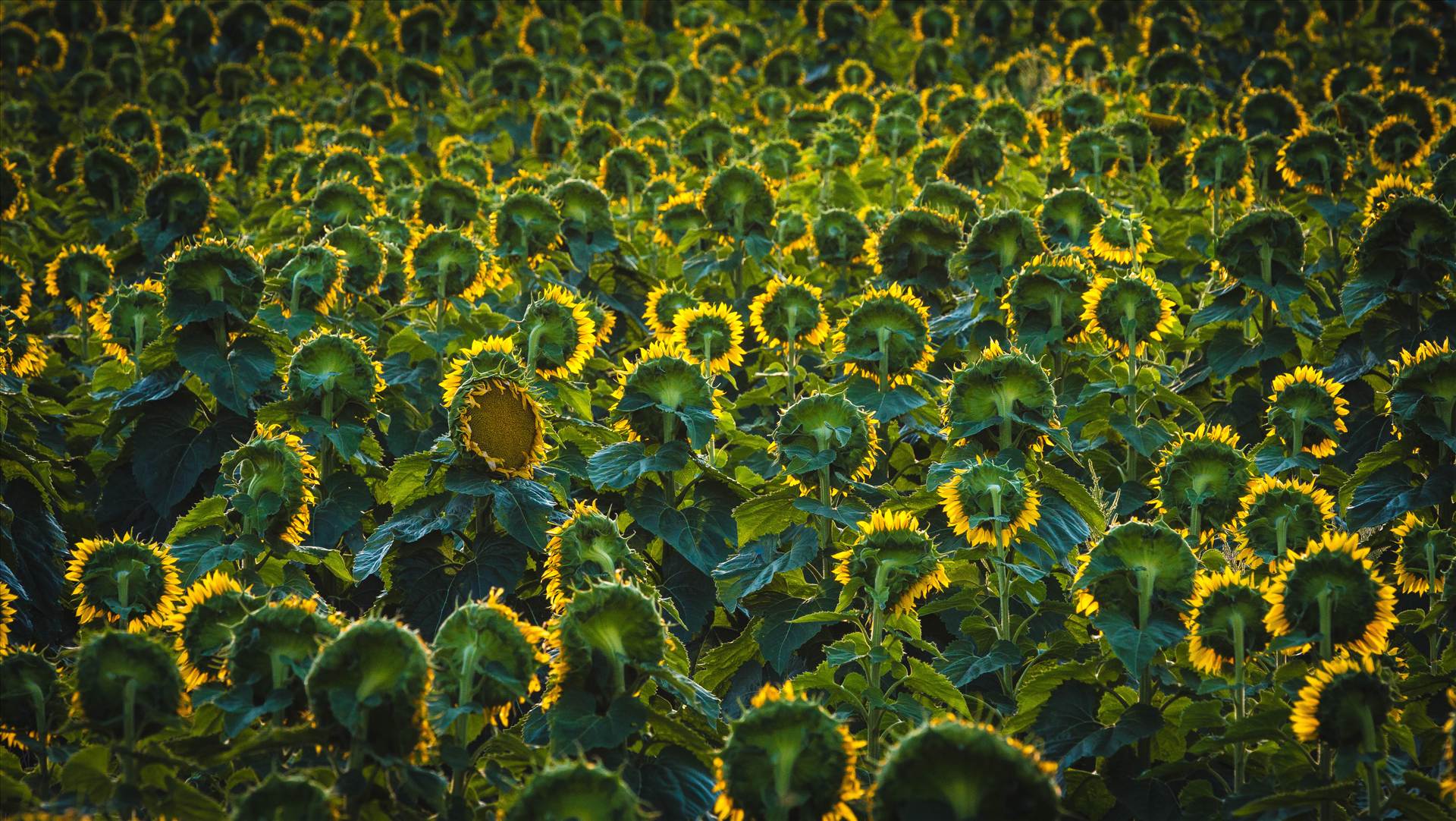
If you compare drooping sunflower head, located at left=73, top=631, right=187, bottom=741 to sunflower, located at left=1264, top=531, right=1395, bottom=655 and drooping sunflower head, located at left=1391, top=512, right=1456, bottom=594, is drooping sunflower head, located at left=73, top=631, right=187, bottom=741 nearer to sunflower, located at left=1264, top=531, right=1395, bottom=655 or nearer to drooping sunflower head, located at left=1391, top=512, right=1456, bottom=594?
sunflower, located at left=1264, top=531, right=1395, bottom=655

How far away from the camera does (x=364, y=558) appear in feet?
10.9

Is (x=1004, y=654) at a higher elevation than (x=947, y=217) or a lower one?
lower

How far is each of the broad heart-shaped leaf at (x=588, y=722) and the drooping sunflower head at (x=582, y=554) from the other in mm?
430

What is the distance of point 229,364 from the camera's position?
3787 millimetres

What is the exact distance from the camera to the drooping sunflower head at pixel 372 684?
2.18 metres

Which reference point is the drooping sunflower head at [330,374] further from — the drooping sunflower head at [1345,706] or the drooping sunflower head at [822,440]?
the drooping sunflower head at [1345,706]

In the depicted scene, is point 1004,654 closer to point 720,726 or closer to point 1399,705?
point 720,726

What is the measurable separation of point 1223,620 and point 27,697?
95.1 inches

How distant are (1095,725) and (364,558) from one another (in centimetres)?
182

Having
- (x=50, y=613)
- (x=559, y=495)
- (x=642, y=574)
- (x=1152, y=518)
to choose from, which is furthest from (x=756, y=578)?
(x=50, y=613)

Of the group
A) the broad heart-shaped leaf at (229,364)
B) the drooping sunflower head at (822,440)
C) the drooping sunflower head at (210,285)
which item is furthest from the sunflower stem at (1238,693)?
the drooping sunflower head at (210,285)

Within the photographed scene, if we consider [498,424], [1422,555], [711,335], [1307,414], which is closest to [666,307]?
[711,335]

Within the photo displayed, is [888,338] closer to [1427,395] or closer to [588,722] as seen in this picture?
[1427,395]

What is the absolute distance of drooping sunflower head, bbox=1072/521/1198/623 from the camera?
2.77 m
